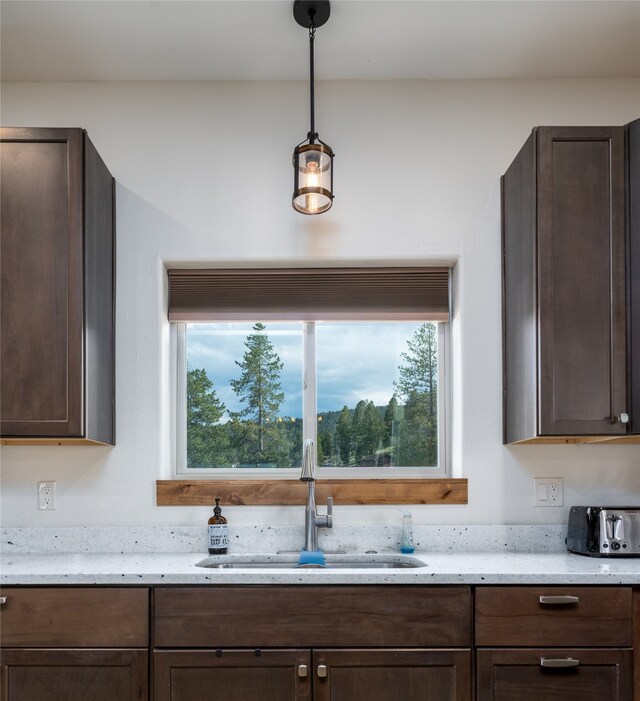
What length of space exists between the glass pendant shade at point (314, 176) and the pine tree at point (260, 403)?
1.93 feet

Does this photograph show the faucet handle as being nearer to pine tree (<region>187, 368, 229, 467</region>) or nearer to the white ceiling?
pine tree (<region>187, 368, 229, 467</region>)

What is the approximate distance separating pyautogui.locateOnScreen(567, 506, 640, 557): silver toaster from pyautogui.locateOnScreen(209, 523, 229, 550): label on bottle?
3.98 feet

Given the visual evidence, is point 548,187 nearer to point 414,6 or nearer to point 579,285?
point 579,285

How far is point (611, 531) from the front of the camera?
7.59 ft

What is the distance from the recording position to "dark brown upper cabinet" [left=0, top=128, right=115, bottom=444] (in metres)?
2.21

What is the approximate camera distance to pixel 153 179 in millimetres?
2662

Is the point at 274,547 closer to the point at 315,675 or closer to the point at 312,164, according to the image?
the point at 315,675

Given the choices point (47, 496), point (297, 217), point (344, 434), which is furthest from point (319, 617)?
point (297, 217)

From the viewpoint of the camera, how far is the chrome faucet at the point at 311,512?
245 centimetres

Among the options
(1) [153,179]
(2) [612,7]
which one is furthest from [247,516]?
(2) [612,7]

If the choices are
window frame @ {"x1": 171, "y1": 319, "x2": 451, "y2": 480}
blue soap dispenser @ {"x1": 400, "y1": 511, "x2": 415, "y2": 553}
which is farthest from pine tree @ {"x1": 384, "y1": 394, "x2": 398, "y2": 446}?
blue soap dispenser @ {"x1": 400, "y1": 511, "x2": 415, "y2": 553}

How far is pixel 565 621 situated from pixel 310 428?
3.72 ft

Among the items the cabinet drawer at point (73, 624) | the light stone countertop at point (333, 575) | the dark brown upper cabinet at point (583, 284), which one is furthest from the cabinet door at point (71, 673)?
the dark brown upper cabinet at point (583, 284)

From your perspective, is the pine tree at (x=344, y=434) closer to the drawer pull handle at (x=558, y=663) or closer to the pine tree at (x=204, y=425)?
the pine tree at (x=204, y=425)
